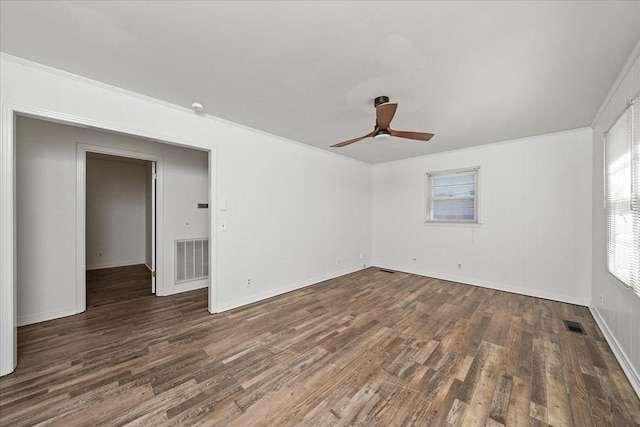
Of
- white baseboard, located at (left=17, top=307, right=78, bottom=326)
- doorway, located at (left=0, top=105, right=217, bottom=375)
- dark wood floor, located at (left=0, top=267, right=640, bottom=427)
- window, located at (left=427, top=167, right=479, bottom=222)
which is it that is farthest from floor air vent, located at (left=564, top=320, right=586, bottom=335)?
white baseboard, located at (left=17, top=307, right=78, bottom=326)

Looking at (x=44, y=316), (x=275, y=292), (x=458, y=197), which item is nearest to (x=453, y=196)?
(x=458, y=197)

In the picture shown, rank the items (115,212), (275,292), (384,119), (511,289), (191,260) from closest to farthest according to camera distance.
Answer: (384,119) < (275,292) < (511,289) < (191,260) < (115,212)

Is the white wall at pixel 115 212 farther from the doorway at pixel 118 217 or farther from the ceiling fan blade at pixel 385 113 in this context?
the ceiling fan blade at pixel 385 113

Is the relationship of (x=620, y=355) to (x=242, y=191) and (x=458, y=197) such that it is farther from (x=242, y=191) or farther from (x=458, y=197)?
(x=242, y=191)

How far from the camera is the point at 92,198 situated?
19.0 feet

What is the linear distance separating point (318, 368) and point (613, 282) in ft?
10.2

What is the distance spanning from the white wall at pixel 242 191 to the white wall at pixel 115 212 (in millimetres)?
3358

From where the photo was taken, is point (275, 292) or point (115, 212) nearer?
point (275, 292)

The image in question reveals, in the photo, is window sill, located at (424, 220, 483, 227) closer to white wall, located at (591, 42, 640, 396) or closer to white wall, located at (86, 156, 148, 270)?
white wall, located at (591, 42, 640, 396)

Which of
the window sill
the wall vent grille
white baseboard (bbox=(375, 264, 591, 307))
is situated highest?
the window sill

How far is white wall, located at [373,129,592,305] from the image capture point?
11.7 ft

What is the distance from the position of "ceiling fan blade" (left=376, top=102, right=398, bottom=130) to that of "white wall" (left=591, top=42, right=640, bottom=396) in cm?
178

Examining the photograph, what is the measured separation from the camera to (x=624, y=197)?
217 centimetres

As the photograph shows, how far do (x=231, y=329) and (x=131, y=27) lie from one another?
2.87m
